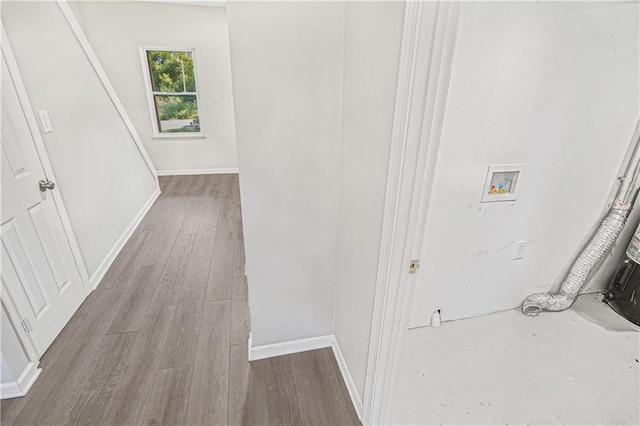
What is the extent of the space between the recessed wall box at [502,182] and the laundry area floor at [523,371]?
855 millimetres

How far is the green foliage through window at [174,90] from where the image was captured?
4527mm

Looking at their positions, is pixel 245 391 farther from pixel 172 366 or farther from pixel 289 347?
pixel 172 366

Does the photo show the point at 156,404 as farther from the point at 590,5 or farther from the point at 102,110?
the point at 590,5

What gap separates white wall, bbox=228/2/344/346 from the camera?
1.22 m

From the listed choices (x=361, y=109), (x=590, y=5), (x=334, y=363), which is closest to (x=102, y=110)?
(x=361, y=109)

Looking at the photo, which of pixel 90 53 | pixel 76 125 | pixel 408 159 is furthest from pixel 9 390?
pixel 90 53

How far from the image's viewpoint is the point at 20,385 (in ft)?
5.05

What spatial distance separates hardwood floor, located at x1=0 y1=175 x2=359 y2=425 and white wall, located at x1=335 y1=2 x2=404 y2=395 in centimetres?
30

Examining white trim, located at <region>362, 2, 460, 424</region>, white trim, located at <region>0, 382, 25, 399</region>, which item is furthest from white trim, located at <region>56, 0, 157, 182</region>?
white trim, located at <region>362, 2, 460, 424</region>

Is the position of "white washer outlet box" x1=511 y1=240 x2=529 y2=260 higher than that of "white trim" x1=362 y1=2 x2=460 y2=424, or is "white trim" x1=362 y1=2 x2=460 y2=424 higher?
"white trim" x1=362 y1=2 x2=460 y2=424

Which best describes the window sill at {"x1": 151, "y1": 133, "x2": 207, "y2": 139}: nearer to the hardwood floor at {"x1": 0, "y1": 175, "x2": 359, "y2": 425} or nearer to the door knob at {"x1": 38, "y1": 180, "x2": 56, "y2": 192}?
the hardwood floor at {"x1": 0, "y1": 175, "x2": 359, "y2": 425}

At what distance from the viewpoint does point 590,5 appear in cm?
148

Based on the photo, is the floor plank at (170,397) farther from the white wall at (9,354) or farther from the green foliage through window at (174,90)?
the green foliage through window at (174,90)

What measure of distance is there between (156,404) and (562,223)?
8.16 feet
